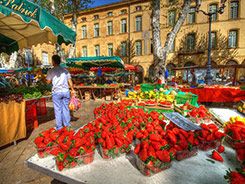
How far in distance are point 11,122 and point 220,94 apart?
7.49m

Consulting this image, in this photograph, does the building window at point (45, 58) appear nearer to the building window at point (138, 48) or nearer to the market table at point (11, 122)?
the building window at point (138, 48)

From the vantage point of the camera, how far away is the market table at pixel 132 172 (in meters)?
1.14

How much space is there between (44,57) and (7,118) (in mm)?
24711

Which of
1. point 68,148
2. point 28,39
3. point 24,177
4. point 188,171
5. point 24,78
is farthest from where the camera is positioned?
point 24,78

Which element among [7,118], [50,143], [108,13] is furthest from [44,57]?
[50,143]

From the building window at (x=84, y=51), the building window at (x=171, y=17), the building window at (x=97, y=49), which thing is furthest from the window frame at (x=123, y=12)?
the building window at (x=84, y=51)

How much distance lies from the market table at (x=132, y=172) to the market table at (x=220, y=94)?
5977 millimetres

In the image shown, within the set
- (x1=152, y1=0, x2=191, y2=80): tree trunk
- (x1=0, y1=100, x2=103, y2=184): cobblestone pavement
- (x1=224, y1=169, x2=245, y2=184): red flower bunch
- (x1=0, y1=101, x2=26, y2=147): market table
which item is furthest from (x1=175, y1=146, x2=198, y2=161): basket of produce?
(x1=152, y1=0, x2=191, y2=80): tree trunk

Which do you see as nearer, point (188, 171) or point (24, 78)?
point (188, 171)

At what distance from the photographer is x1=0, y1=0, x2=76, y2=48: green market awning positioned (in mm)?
2382

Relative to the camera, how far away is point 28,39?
15.7ft

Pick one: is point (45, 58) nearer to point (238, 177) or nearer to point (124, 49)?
point (124, 49)

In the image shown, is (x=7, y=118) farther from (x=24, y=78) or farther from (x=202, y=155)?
(x=24, y=78)

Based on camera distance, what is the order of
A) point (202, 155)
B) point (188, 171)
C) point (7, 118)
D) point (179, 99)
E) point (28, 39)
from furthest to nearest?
point (28, 39)
point (179, 99)
point (7, 118)
point (202, 155)
point (188, 171)
